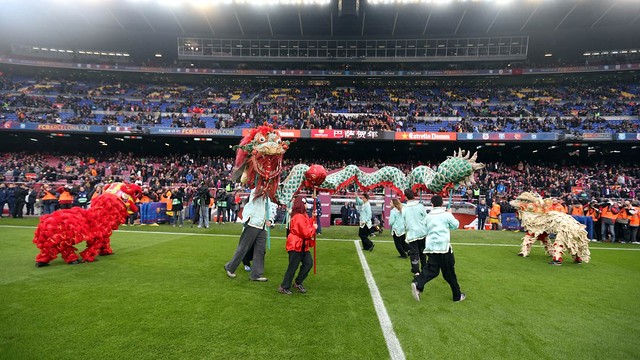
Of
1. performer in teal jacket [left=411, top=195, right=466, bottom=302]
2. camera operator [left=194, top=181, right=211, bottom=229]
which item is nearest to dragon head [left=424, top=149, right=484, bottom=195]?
performer in teal jacket [left=411, top=195, right=466, bottom=302]

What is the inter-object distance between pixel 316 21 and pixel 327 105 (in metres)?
9.29

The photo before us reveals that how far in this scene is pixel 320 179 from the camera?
6.54 m

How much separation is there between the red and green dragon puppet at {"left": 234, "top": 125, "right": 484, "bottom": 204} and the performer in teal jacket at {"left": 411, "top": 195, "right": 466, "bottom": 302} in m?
1.67

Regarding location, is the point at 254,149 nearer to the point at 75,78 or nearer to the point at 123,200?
the point at 123,200

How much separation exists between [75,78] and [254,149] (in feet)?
140

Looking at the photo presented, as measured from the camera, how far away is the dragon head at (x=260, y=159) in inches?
234

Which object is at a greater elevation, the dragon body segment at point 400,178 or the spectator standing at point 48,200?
the dragon body segment at point 400,178

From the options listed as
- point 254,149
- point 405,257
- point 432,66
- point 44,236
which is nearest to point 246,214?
point 254,149

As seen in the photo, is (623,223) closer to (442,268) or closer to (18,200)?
(442,268)

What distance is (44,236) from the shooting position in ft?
21.7

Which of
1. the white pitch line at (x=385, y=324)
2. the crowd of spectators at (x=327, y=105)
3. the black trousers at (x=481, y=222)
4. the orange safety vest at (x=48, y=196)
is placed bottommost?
the white pitch line at (x=385, y=324)

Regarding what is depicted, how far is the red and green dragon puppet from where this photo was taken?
5996 mm

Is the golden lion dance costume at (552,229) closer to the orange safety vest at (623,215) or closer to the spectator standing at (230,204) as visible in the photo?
the orange safety vest at (623,215)

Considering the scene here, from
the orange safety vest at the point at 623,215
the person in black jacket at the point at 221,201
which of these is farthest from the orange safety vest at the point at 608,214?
the person in black jacket at the point at 221,201
